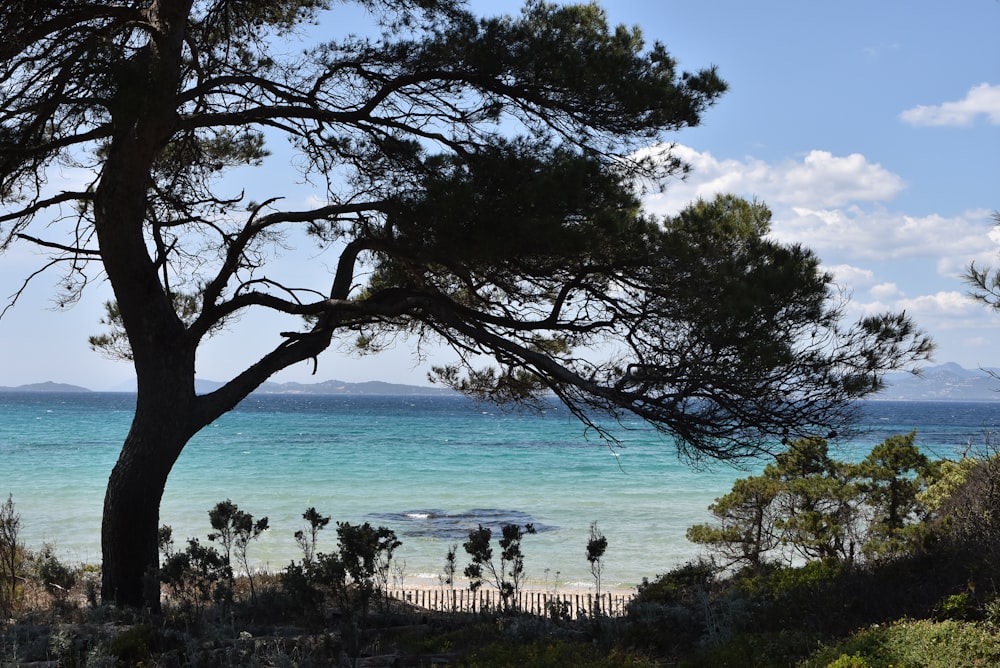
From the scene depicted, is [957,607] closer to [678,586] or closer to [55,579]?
[678,586]

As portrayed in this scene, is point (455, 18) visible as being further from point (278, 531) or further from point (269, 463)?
point (269, 463)

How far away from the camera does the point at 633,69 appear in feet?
25.1

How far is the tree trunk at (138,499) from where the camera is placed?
7418 mm

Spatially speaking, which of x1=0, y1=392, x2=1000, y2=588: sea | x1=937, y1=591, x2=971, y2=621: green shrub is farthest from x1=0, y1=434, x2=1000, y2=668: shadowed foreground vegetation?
x1=0, y1=392, x2=1000, y2=588: sea

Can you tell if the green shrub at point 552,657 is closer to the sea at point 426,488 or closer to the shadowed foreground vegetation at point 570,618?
the shadowed foreground vegetation at point 570,618

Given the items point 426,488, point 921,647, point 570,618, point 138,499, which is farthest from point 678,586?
point 426,488

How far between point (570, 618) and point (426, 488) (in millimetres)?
20584

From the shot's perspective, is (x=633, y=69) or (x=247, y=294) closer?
(x=633, y=69)

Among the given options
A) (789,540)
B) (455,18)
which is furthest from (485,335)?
(789,540)

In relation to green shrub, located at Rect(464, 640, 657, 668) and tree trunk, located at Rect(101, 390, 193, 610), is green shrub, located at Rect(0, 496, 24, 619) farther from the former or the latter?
green shrub, located at Rect(464, 640, 657, 668)

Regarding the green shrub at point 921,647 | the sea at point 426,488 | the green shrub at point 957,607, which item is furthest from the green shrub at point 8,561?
the green shrub at point 957,607

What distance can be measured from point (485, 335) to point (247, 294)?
7.87 ft

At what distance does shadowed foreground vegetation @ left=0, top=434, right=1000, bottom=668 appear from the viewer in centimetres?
556

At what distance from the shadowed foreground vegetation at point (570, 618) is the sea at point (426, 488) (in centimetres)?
110
